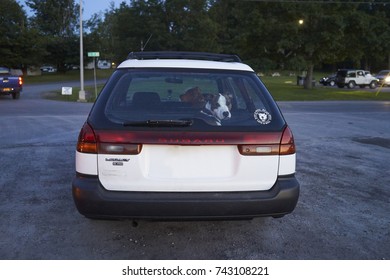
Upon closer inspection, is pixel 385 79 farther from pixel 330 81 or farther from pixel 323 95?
pixel 323 95

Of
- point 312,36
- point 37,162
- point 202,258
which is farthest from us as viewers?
point 312,36

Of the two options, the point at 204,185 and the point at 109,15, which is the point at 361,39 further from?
the point at 109,15

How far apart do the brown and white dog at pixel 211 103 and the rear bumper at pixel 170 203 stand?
2.07 ft

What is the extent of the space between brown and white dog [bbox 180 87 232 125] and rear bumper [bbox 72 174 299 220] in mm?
631

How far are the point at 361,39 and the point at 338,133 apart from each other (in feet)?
83.3

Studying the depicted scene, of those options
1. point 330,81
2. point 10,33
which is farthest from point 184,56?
point 10,33

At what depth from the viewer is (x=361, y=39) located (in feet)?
109

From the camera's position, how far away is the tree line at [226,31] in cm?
3238

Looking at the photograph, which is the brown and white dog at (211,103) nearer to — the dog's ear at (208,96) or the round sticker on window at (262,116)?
the dog's ear at (208,96)

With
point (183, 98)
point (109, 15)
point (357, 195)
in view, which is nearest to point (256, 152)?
point (183, 98)

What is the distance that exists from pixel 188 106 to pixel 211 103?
0.22m

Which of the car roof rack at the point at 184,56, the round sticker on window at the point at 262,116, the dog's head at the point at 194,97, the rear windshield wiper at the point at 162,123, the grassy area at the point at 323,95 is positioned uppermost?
the car roof rack at the point at 184,56

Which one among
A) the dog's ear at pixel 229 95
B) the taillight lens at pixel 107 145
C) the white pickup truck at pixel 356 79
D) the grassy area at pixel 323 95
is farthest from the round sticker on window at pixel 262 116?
the white pickup truck at pixel 356 79

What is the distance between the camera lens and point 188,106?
392 centimetres
